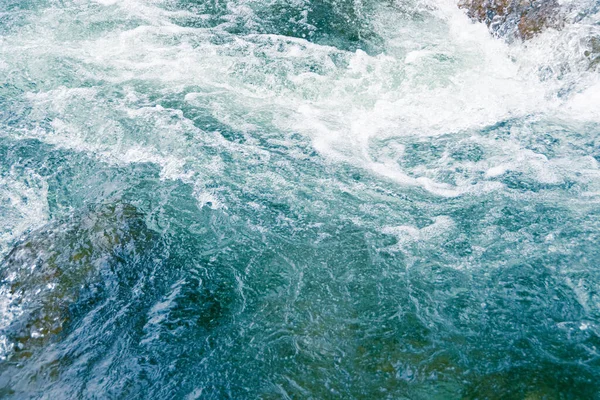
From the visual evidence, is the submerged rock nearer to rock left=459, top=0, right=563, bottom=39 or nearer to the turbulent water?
the turbulent water

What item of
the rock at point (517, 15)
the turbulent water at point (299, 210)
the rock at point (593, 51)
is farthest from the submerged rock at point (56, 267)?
the rock at point (517, 15)

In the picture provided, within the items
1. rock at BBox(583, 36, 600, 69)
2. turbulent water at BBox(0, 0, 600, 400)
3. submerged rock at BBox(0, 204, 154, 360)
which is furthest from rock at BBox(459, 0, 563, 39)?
submerged rock at BBox(0, 204, 154, 360)

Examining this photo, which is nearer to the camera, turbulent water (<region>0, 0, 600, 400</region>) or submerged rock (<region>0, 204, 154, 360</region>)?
turbulent water (<region>0, 0, 600, 400</region>)

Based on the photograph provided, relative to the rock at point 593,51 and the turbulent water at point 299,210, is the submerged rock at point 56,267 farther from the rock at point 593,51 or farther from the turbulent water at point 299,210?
the rock at point 593,51

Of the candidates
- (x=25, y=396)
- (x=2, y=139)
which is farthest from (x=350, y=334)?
(x=2, y=139)

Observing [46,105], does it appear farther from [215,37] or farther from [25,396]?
[25,396]

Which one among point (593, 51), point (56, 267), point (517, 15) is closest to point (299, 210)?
point (56, 267)
